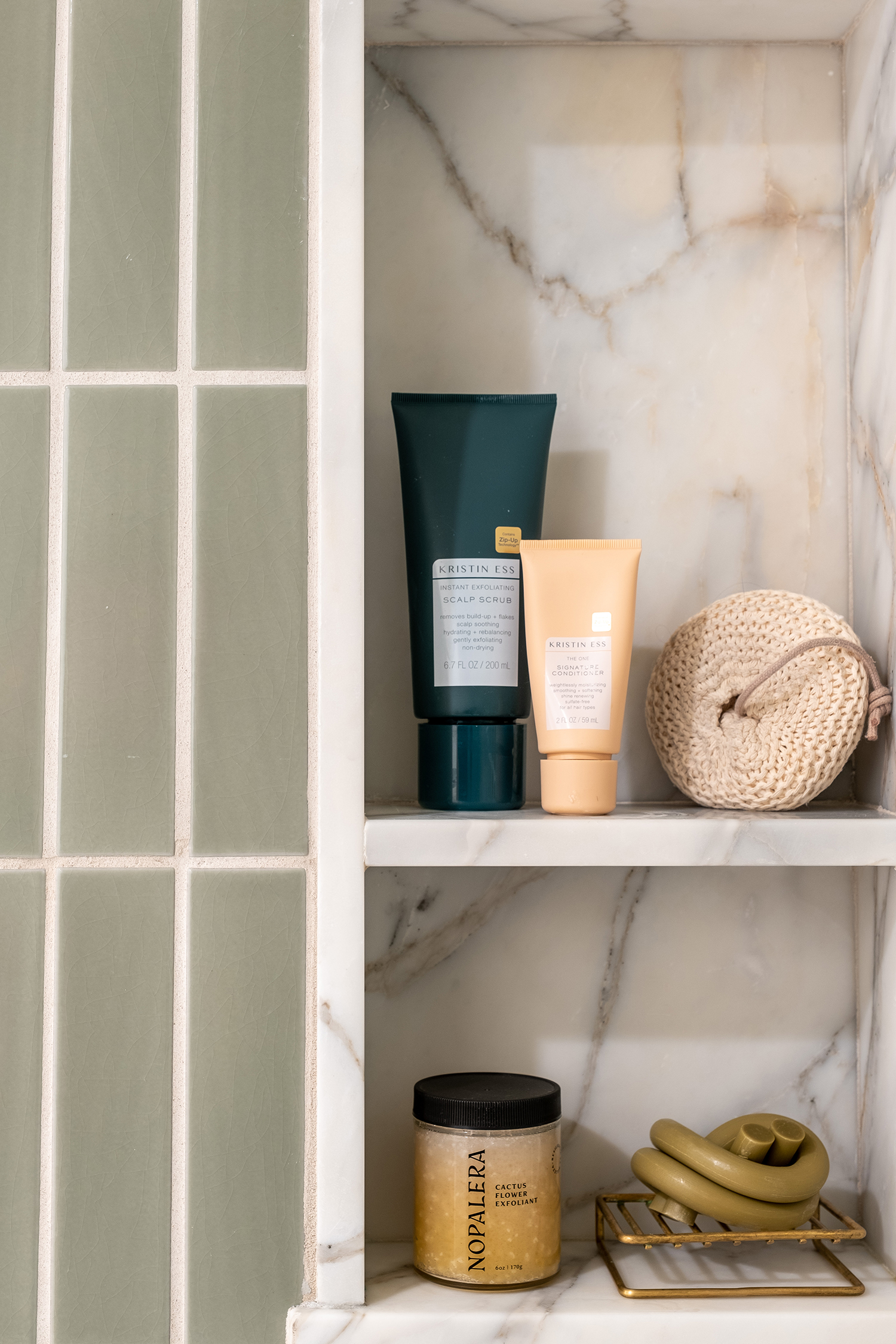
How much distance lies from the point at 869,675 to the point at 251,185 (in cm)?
41

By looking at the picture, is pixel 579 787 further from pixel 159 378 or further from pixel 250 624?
pixel 159 378

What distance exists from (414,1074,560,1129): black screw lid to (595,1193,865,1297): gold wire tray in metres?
0.07

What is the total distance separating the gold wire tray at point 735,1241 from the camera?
53 centimetres

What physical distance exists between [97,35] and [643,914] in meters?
0.57

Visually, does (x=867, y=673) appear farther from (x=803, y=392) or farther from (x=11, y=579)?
(x=11, y=579)

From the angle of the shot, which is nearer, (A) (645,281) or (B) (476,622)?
(B) (476,622)

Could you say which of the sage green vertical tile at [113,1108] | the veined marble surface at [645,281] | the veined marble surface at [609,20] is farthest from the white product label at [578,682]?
the veined marble surface at [609,20]

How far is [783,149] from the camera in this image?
677 millimetres

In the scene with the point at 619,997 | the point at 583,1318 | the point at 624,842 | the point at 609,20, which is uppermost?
the point at 609,20

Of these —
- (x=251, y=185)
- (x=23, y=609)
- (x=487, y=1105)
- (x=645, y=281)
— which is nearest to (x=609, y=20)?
(x=645, y=281)

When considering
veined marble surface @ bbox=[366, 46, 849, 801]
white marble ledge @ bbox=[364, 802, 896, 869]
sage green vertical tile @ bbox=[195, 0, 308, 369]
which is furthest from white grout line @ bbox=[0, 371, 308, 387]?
white marble ledge @ bbox=[364, 802, 896, 869]

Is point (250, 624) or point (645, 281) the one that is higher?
point (645, 281)

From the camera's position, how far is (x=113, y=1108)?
1.76ft

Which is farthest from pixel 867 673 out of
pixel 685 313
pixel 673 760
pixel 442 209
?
pixel 442 209
